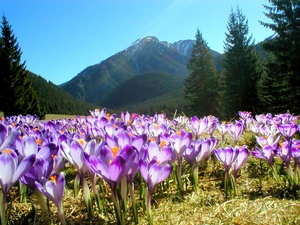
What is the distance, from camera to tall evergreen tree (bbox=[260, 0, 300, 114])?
1703 centimetres

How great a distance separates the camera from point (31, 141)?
1152 millimetres

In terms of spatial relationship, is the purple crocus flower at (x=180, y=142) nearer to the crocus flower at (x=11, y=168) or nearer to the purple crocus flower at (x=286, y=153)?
the purple crocus flower at (x=286, y=153)

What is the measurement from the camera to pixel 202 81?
99.8ft

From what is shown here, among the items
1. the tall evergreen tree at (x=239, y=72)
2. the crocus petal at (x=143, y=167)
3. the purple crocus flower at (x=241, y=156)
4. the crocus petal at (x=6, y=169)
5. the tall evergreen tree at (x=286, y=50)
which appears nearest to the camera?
the crocus petal at (x=6, y=169)

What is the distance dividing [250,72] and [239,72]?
96cm

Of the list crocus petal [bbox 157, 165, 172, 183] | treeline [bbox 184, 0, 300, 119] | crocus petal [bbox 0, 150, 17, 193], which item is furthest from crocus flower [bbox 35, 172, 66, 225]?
treeline [bbox 184, 0, 300, 119]

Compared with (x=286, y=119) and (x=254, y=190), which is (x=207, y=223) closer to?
(x=254, y=190)

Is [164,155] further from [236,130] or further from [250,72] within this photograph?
[250,72]

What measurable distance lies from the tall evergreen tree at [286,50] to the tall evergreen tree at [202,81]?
10988mm

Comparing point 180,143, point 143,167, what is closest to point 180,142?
point 180,143

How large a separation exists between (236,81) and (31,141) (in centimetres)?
2433

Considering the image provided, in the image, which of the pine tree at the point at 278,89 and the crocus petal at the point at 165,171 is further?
the pine tree at the point at 278,89

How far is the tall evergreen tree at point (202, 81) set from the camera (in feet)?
97.6

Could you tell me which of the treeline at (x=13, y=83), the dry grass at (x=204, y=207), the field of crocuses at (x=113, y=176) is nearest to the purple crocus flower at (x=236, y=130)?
the field of crocuses at (x=113, y=176)
